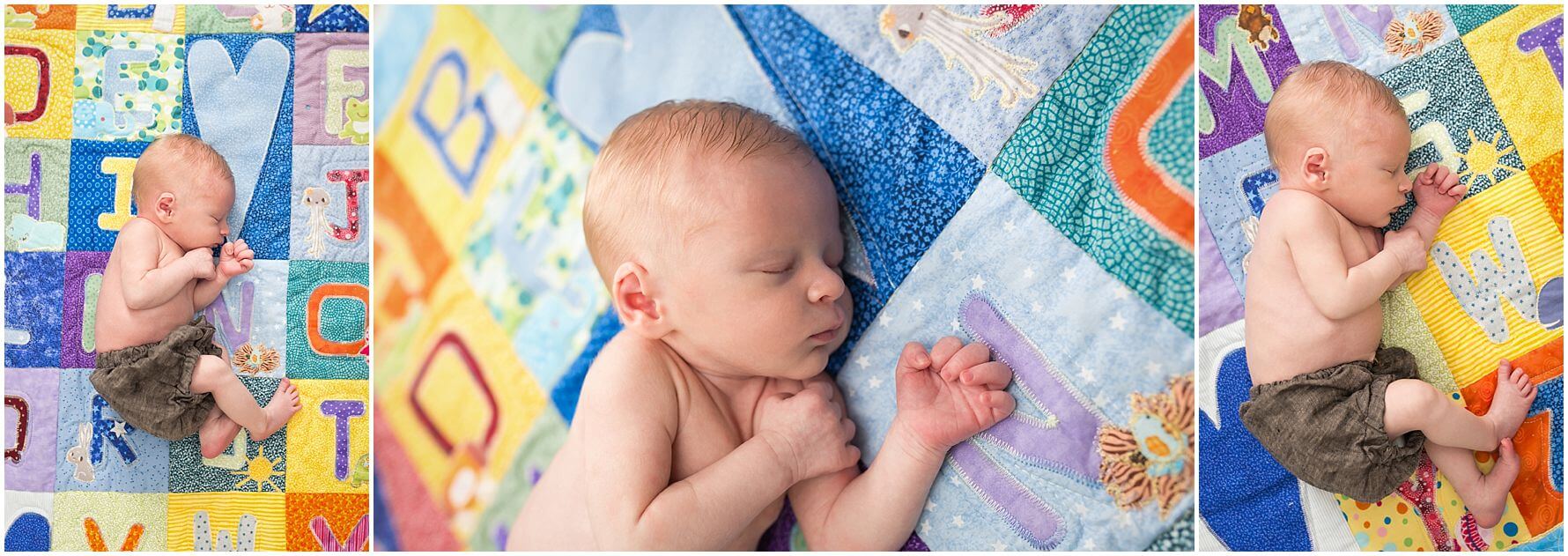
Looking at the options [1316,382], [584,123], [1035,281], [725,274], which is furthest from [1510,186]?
[584,123]

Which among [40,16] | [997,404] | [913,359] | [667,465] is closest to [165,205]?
[40,16]

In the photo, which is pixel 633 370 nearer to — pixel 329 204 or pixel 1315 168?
pixel 329 204

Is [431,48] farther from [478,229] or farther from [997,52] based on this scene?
[997,52]

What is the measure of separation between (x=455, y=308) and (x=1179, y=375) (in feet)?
3.55

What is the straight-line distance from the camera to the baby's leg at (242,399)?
1.35 meters

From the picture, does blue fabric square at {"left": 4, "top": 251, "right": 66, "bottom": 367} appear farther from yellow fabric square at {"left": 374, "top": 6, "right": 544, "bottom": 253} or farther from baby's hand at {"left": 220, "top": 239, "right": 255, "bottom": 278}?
yellow fabric square at {"left": 374, "top": 6, "right": 544, "bottom": 253}

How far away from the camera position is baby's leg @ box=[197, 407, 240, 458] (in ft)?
4.51

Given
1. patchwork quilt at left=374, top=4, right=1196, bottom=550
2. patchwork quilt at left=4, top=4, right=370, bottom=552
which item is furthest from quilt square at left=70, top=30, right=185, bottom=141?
patchwork quilt at left=374, top=4, right=1196, bottom=550

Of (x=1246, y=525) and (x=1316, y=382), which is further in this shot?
(x=1246, y=525)

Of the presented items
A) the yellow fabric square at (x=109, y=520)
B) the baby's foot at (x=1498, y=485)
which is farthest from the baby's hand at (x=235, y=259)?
the baby's foot at (x=1498, y=485)

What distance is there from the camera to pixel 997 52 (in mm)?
1225

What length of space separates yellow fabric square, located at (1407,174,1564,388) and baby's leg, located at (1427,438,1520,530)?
0.08m

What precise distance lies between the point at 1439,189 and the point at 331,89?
4.81 ft

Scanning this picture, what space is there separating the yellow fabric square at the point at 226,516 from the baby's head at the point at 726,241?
0.63m
